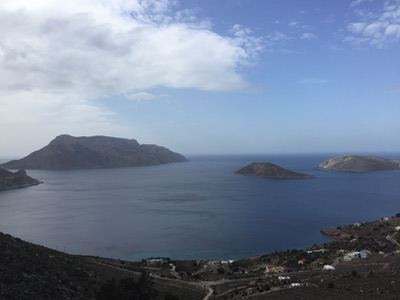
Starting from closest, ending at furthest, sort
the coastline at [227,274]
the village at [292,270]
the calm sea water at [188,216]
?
the coastline at [227,274], the village at [292,270], the calm sea water at [188,216]

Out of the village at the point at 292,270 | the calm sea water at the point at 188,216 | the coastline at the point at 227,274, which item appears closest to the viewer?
the coastline at the point at 227,274

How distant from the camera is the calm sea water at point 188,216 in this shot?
8331 centimetres

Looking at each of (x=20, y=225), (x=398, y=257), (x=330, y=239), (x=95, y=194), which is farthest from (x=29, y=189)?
(x=398, y=257)

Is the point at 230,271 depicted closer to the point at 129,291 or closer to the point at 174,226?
the point at 129,291

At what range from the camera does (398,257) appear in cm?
5281

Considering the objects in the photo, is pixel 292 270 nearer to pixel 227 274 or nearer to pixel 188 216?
Answer: pixel 227 274

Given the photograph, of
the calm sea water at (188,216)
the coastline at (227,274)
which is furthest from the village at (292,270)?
the calm sea water at (188,216)

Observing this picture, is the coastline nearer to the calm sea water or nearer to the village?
the village

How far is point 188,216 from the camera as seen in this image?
11481cm

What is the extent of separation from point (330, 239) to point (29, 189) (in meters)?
148

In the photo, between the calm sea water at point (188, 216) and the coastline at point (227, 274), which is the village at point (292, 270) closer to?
the coastline at point (227, 274)

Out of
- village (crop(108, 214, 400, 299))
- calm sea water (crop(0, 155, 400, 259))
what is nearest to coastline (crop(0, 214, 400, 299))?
village (crop(108, 214, 400, 299))

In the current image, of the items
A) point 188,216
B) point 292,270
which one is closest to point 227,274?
point 292,270

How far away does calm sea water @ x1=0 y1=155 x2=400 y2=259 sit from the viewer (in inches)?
3280
